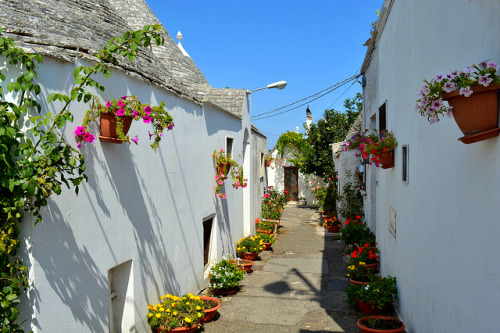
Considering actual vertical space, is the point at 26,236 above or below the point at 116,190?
below

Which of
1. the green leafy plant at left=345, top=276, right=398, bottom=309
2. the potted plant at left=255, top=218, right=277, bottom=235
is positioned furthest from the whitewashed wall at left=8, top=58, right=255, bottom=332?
the potted plant at left=255, top=218, right=277, bottom=235

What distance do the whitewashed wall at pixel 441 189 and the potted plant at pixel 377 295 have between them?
25 centimetres

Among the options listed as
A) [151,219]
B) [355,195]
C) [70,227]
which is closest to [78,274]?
[70,227]

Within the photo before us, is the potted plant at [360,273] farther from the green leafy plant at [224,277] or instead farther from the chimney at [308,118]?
the chimney at [308,118]

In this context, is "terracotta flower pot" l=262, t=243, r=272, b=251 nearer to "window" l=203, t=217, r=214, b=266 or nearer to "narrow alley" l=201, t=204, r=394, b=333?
"narrow alley" l=201, t=204, r=394, b=333

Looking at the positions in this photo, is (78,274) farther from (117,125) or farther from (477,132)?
(477,132)

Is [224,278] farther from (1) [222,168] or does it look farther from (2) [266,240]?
(2) [266,240]

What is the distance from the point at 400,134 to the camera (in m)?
6.37

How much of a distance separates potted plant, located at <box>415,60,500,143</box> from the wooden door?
24.1m

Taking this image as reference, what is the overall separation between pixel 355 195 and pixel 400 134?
292 inches

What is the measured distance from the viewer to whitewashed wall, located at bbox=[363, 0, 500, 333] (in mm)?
2869

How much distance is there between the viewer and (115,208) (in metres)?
4.92

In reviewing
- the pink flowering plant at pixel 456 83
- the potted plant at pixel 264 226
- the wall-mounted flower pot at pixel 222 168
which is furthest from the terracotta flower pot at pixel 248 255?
the pink flowering plant at pixel 456 83

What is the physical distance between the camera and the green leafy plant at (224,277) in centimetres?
828
